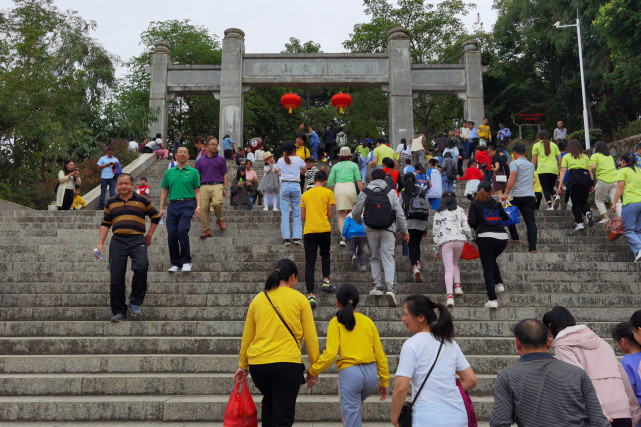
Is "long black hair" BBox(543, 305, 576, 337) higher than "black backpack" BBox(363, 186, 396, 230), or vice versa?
"black backpack" BBox(363, 186, 396, 230)

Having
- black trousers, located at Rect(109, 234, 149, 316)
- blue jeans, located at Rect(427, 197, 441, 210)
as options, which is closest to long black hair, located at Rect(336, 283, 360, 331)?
black trousers, located at Rect(109, 234, 149, 316)

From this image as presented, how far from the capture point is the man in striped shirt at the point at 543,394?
2.78 meters

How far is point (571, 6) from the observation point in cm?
2600

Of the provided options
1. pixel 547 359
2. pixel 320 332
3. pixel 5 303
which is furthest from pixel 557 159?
pixel 5 303

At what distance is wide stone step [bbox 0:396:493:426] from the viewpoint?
190 inches

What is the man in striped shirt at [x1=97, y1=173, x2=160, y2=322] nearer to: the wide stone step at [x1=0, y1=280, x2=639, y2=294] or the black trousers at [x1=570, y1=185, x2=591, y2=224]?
the wide stone step at [x1=0, y1=280, x2=639, y2=294]

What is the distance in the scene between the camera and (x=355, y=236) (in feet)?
26.0

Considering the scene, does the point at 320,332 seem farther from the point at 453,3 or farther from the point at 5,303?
the point at 453,3

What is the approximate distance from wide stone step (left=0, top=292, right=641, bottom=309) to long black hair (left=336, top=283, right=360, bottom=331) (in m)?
2.93

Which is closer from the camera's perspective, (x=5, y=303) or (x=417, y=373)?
(x=417, y=373)

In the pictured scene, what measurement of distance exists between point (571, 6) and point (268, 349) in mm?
Result: 27797

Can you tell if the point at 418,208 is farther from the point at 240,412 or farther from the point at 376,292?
the point at 240,412

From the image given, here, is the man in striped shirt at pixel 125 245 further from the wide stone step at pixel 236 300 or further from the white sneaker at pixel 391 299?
the white sneaker at pixel 391 299

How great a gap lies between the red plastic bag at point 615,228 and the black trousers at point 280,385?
696 cm
